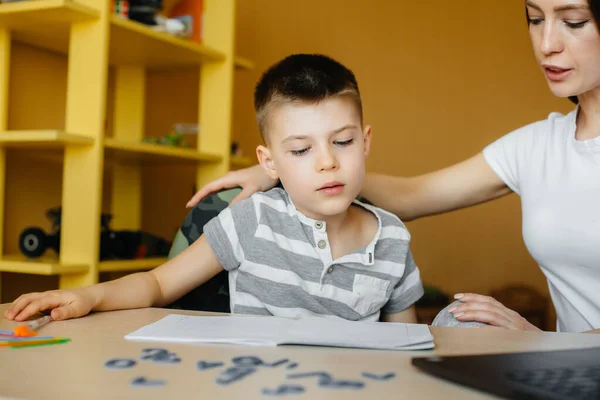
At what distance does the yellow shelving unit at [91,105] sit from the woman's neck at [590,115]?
55.1 inches

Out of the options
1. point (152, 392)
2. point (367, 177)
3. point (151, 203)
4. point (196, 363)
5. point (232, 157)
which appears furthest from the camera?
point (151, 203)

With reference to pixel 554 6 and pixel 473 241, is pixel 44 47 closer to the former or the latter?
pixel 554 6

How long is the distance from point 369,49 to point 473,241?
1305mm

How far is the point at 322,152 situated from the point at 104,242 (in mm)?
1370

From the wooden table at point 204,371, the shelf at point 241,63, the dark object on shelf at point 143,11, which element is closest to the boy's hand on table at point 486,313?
the wooden table at point 204,371

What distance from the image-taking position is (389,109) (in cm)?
394

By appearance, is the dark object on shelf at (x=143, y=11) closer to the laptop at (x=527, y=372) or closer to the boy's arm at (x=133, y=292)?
the boy's arm at (x=133, y=292)

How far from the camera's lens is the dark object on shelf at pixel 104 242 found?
2.18 m

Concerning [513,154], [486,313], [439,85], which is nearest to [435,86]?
[439,85]

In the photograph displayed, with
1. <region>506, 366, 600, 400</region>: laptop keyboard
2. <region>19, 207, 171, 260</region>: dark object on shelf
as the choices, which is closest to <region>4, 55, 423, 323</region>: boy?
<region>506, 366, 600, 400</region>: laptop keyboard

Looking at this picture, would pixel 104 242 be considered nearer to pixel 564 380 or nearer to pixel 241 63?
pixel 241 63

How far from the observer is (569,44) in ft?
3.98

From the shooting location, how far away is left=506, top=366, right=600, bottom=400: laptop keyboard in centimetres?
54

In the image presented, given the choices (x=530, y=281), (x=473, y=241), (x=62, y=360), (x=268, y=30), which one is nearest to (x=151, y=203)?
(x=268, y=30)
